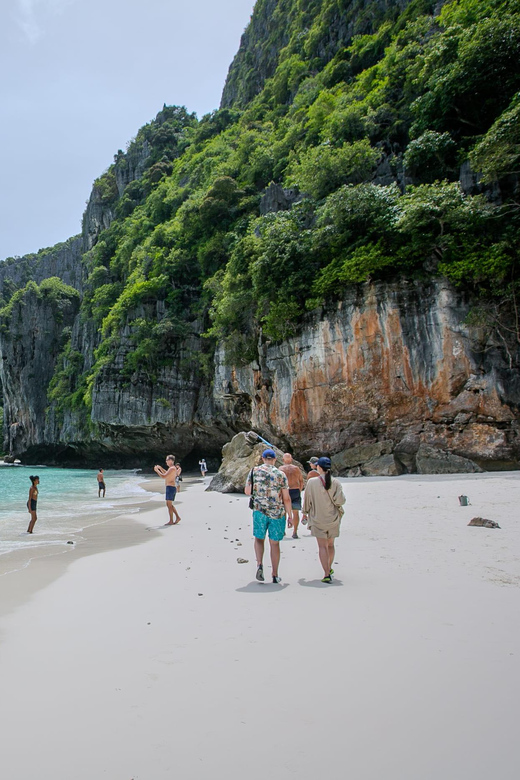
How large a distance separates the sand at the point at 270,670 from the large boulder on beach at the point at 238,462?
9.54 metres

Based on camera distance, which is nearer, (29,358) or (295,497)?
(295,497)

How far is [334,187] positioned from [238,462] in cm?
1369

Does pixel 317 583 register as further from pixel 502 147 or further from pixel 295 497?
pixel 502 147

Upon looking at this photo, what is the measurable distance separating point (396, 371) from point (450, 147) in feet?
30.4

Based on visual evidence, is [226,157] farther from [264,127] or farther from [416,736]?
[416,736]

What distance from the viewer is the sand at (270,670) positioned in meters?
1.91

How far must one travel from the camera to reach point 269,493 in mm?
4688

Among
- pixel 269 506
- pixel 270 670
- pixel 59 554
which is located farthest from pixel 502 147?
pixel 59 554

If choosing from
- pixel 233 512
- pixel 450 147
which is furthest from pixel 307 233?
pixel 233 512

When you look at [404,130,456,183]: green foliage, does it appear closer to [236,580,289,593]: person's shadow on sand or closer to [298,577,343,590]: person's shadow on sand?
[298,577,343,590]: person's shadow on sand

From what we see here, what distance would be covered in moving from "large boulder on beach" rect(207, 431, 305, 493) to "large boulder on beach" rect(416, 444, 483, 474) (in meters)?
5.10

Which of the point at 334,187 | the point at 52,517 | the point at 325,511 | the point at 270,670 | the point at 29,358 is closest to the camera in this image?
the point at 270,670

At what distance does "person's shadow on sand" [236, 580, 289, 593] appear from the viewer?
4.22 meters

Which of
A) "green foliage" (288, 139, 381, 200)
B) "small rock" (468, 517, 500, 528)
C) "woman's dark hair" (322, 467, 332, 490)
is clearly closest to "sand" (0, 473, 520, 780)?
"small rock" (468, 517, 500, 528)
